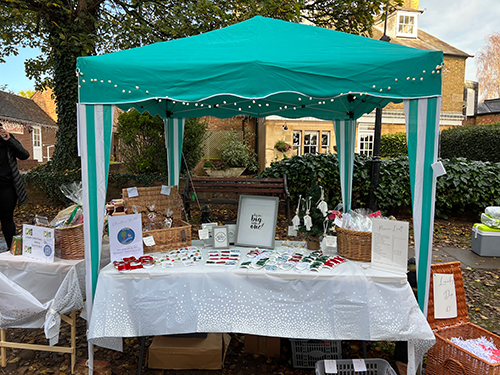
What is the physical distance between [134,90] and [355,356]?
271 centimetres

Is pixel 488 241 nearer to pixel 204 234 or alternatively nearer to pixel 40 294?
pixel 204 234

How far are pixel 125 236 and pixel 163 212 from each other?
62cm

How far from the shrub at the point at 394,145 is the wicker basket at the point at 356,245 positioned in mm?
12262

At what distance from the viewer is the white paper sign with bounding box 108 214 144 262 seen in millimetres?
2389

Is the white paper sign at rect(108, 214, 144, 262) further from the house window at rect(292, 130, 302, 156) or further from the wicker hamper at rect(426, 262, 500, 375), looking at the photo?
the house window at rect(292, 130, 302, 156)

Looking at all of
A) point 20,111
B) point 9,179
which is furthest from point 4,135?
point 20,111

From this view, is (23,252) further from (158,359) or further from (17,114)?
(17,114)

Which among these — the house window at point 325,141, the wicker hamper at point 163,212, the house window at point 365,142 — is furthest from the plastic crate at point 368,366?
the house window at point 365,142

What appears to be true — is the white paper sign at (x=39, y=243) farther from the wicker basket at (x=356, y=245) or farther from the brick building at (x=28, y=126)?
the brick building at (x=28, y=126)

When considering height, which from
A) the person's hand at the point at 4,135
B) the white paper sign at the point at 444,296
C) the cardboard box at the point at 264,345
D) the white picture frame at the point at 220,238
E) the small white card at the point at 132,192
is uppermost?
the person's hand at the point at 4,135

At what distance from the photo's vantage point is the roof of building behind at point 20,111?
17.4 metres

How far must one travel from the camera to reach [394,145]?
1375cm

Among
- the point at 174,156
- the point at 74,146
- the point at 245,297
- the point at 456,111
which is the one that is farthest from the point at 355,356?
the point at 456,111

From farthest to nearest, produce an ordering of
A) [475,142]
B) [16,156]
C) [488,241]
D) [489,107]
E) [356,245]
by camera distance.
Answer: [489,107] → [475,142] → [488,241] → [16,156] → [356,245]
